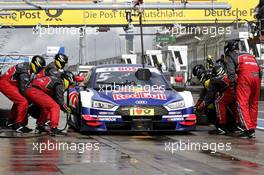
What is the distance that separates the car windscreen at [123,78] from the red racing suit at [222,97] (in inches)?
33.3

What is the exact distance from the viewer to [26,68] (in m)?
10.9

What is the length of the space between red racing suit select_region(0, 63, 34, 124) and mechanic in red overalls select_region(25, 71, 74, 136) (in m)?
0.16

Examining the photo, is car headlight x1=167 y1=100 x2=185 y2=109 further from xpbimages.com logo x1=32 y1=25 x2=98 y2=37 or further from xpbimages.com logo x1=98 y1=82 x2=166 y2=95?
xpbimages.com logo x1=32 y1=25 x2=98 y2=37

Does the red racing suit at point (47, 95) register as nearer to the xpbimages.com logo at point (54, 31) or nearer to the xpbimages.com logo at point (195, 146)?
the xpbimages.com logo at point (195, 146)

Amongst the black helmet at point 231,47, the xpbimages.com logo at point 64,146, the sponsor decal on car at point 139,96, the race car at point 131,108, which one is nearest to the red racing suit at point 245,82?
the black helmet at point 231,47

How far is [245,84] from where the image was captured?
33.5ft

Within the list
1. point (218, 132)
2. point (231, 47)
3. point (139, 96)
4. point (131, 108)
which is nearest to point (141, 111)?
point (131, 108)

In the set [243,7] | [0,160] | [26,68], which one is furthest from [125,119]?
[243,7]

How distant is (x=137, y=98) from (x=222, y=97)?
1.71 m

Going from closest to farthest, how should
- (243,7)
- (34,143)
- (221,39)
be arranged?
(34,143), (243,7), (221,39)

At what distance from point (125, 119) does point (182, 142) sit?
47.7 inches

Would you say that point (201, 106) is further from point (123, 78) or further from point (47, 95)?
point (47, 95)

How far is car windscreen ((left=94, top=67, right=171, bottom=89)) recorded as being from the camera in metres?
11.2

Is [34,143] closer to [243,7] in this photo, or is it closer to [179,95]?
[179,95]
